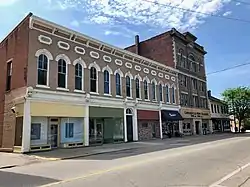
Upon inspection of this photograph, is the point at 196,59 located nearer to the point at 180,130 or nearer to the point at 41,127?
the point at 180,130

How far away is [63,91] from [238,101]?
42199 mm

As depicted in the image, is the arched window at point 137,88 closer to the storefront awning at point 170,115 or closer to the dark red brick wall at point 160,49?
the storefront awning at point 170,115

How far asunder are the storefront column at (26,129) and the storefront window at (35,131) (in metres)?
0.56

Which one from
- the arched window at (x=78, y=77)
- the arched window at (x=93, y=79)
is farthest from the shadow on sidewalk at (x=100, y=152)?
the arched window at (x=93, y=79)

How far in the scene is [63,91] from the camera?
67.9 feet

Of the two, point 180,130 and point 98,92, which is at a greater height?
point 98,92

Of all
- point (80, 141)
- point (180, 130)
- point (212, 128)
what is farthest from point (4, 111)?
point (212, 128)

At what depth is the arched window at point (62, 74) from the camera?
68.2 ft

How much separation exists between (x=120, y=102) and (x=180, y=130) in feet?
41.9

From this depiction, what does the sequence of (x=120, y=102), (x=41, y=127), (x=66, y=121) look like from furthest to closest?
1. (x=120, y=102)
2. (x=66, y=121)
3. (x=41, y=127)

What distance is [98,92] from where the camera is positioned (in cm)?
2391

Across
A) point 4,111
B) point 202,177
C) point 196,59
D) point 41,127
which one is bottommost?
point 202,177

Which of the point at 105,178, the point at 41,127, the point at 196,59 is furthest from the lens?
the point at 196,59

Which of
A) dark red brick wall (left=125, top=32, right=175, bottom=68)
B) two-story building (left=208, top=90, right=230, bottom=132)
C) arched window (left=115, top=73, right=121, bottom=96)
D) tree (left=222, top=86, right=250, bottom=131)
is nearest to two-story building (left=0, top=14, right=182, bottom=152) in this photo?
arched window (left=115, top=73, right=121, bottom=96)
